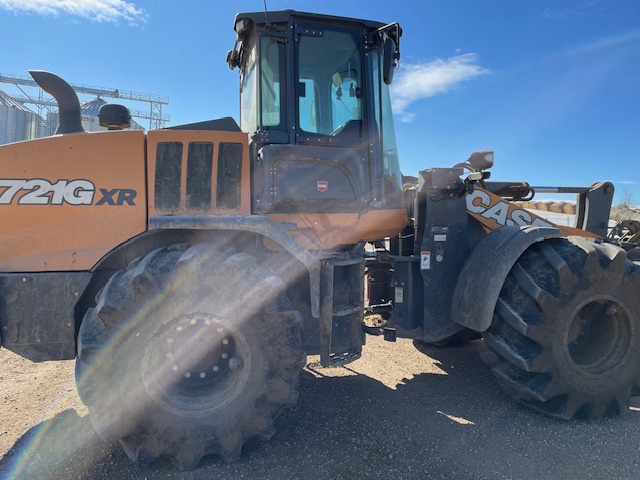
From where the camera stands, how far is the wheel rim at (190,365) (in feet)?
9.96

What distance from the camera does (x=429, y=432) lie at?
3559mm

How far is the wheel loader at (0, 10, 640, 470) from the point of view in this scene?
3008 millimetres

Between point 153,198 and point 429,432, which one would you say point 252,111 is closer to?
point 153,198

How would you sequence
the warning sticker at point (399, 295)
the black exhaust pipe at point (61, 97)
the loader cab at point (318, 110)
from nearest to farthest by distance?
the loader cab at point (318, 110) → the black exhaust pipe at point (61, 97) → the warning sticker at point (399, 295)

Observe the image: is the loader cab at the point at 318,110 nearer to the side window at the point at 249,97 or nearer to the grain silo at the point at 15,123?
the side window at the point at 249,97

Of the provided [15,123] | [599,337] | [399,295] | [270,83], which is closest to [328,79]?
[270,83]

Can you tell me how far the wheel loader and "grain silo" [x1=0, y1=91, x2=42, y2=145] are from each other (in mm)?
18949

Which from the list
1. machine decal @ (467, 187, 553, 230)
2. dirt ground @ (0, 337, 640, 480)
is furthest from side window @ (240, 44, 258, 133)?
dirt ground @ (0, 337, 640, 480)

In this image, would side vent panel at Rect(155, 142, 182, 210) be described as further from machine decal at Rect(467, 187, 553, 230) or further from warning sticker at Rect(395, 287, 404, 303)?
machine decal at Rect(467, 187, 553, 230)

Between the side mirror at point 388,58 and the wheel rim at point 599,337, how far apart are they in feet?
8.21

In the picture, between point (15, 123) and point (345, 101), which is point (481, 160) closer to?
point (345, 101)

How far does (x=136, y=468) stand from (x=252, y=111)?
9.40ft

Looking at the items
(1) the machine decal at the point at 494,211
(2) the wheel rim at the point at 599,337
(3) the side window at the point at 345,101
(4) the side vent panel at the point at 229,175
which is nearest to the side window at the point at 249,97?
(4) the side vent panel at the point at 229,175

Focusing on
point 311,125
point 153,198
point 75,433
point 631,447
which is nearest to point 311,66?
point 311,125
